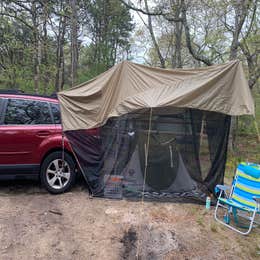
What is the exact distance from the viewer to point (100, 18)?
45.6ft

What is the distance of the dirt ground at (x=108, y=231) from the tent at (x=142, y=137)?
0.36 meters

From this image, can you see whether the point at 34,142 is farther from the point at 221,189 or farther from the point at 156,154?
the point at 221,189

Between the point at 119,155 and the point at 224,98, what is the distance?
193cm

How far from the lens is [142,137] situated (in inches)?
152

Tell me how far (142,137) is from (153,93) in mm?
803

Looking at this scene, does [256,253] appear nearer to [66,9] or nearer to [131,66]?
[131,66]

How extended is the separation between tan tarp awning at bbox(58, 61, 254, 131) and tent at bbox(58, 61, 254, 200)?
0.05 ft

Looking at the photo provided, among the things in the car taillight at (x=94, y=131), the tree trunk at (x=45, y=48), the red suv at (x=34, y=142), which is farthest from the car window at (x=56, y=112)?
the tree trunk at (x=45, y=48)

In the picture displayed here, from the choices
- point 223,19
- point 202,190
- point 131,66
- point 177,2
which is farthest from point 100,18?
point 202,190

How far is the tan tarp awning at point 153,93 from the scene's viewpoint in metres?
3.37

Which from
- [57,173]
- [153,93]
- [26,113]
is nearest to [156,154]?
[153,93]

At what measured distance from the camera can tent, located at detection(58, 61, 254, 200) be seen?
3660mm

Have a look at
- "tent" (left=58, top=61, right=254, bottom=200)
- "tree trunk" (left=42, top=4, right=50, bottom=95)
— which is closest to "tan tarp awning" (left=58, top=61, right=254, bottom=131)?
"tent" (left=58, top=61, right=254, bottom=200)

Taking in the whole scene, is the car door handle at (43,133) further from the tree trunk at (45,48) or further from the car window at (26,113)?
the tree trunk at (45,48)
